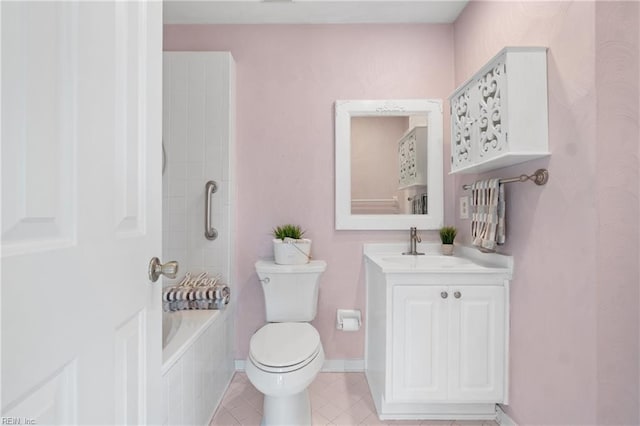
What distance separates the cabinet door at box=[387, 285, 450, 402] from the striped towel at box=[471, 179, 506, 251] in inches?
13.1

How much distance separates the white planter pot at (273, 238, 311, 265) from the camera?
2.03 m

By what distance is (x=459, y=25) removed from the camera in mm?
2146

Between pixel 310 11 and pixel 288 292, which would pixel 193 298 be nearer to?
pixel 288 292

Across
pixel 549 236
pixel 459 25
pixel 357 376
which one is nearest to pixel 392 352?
pixel 357 376

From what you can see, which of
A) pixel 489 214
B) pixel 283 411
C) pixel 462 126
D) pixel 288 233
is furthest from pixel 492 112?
pixel 283 411

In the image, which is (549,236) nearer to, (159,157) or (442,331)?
(442,331)

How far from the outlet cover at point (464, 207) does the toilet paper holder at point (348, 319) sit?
95 centimetres

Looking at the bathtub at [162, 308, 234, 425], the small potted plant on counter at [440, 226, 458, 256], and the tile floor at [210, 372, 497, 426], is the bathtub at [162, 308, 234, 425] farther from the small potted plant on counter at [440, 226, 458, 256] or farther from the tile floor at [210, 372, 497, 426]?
the small potted plant on counter at [440, 226, 458, 256]

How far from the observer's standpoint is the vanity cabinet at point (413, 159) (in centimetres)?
221

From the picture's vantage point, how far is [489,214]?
5.26 ft

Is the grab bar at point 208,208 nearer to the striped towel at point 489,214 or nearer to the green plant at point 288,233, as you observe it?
the green plant at point 288,233

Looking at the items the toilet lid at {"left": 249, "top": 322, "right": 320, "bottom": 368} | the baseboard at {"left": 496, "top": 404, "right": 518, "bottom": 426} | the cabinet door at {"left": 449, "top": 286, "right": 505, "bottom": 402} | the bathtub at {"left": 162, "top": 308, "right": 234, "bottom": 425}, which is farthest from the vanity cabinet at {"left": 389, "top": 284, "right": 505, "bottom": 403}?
the bathtub at {"left": 162, "top": 308, "right": 234, "bottom": 425}

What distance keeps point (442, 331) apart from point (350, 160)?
120 centimetres

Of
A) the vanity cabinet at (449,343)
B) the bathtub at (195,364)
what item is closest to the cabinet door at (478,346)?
the vanity cabinet at (449,343)
